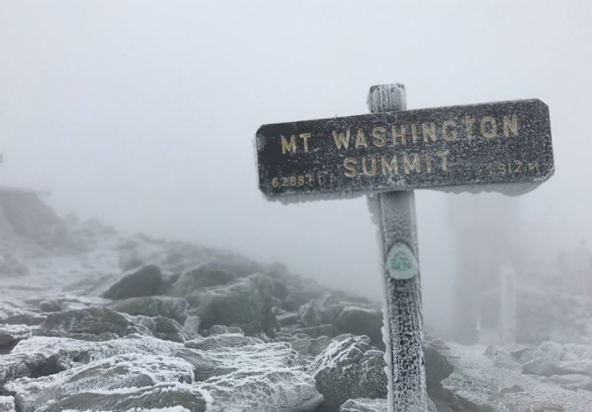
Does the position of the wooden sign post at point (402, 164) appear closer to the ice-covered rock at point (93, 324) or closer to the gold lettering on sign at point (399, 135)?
the gold lettering on sign at point (399, 135)

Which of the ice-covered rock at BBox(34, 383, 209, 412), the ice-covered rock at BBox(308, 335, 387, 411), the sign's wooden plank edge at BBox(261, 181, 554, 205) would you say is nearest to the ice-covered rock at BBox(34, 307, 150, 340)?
the ice-covered rock at BBox(34, 383, 209, 412)

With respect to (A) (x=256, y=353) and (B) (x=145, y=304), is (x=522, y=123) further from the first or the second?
(B) (x=145, y=304)

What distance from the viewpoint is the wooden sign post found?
3.83 meters

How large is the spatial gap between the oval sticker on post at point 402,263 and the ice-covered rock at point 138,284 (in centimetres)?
1493

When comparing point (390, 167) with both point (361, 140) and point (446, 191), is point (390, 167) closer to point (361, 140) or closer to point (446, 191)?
point (361, 140)

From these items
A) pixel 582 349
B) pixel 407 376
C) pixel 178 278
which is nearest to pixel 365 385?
pixel 407 376

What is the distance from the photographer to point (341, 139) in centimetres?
400

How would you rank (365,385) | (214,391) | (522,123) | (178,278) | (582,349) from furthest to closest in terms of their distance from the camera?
(178,278), (582,349), (365,385), (214,391), (522,123)

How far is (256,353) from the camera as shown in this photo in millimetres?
9648

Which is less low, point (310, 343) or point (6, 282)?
point (6, 282)

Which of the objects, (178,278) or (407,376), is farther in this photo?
(178,278)

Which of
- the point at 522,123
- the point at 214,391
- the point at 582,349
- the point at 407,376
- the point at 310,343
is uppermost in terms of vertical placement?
the point at 522,123

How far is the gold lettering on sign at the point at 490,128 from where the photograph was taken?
3.84m

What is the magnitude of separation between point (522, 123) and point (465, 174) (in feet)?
2.15
